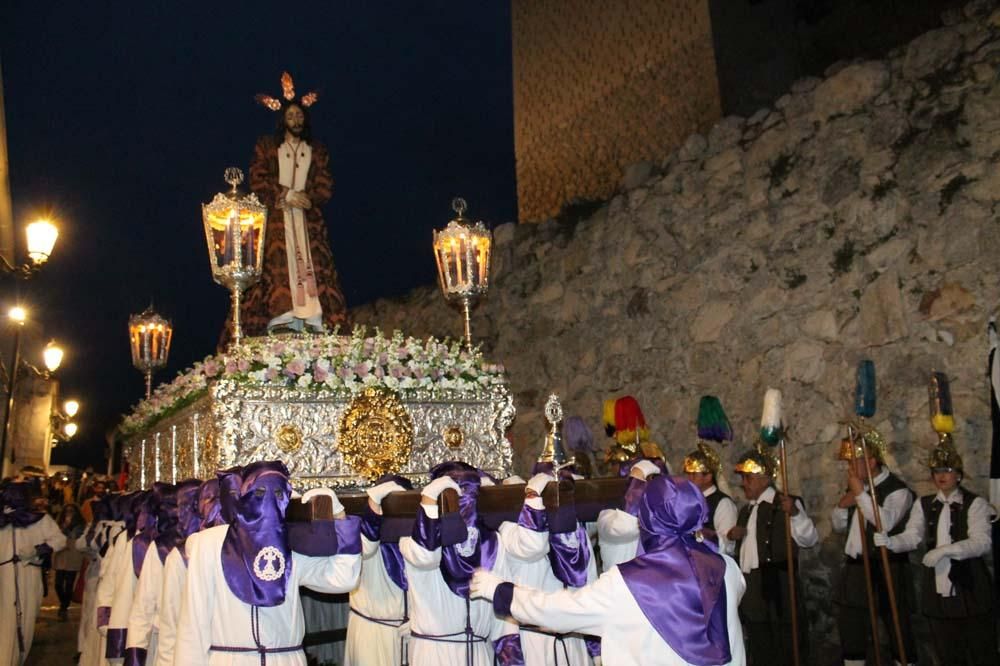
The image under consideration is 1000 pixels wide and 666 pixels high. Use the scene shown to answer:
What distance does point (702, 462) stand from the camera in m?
8.19

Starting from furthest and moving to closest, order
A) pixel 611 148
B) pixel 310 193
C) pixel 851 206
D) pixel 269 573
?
pixel 611 148, pixel 851 206, pixel 310 193, pixel 269 573

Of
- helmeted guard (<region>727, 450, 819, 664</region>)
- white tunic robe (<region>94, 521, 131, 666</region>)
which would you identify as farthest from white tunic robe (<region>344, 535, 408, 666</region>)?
helmeted guard (<region>727, 450, 819, 664</region>)

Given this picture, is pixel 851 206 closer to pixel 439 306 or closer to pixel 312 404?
pixel 312 404

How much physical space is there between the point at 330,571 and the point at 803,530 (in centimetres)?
467

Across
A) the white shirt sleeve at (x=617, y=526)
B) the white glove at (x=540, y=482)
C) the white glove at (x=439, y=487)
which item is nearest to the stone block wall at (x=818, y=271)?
the white shirt sleeve at (x=617, y=526)

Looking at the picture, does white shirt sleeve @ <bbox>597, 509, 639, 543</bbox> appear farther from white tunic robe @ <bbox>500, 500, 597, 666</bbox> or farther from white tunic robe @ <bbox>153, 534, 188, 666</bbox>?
white tunic robe @ <bbox>153, 534, 188, 666</bbox>

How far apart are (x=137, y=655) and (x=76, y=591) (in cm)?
1049

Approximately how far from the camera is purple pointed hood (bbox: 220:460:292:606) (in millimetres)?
3918

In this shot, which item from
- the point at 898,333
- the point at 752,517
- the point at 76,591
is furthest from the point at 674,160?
the point at 76,591

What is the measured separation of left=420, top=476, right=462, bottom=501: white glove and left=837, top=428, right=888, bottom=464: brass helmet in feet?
12.5

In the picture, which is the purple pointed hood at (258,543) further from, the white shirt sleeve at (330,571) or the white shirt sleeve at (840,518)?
the white shirt sleeve at (840,518)

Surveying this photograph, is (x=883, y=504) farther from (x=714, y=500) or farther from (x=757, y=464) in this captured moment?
(x=714, y=500)

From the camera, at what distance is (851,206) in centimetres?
807

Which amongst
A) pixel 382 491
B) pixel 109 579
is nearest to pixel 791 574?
pixel 382 491
